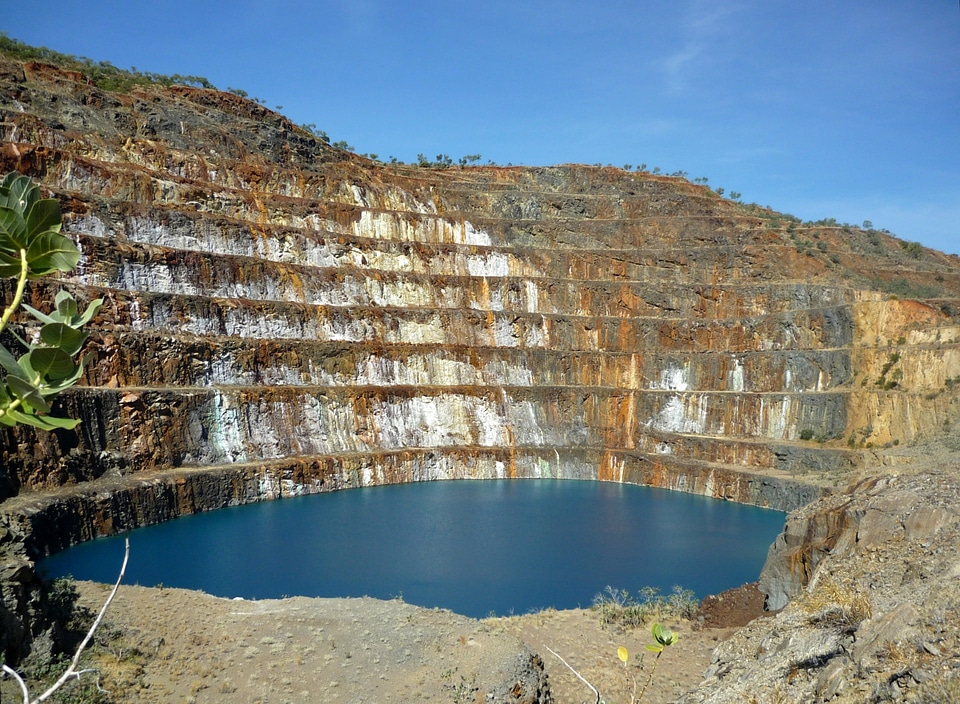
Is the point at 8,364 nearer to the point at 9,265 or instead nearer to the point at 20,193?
the point at 9,265

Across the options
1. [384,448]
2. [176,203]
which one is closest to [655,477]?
[384,448]

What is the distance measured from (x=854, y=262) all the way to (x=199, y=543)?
135 feet

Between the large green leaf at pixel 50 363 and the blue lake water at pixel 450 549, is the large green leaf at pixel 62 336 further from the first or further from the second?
the blue lake water at pixel 450 549

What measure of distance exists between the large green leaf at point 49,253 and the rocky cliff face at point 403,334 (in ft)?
68.2

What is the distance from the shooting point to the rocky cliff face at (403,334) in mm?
27281

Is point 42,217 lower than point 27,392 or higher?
higher

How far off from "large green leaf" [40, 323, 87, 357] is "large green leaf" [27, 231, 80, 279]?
0.84 ft

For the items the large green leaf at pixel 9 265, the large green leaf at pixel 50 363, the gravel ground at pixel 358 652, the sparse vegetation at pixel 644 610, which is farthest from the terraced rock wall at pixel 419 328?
the large green leaf at pixel 50 363

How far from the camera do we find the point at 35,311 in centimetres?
238

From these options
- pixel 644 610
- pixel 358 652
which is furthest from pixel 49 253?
pixel 644 610

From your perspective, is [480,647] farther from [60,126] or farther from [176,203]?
[60,126]

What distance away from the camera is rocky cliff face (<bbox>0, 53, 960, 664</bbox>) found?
A: 2728cm

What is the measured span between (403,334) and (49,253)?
3468 cm

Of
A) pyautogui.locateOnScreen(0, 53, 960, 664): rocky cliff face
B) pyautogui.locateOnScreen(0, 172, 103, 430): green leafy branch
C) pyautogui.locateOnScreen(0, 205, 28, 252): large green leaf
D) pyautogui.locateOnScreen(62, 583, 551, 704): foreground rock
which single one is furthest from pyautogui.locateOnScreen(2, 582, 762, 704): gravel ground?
pyautogui.locateOnScreen(0, 53, 960, 664): rocky cliff face
